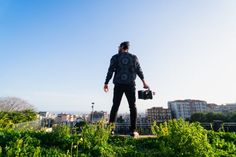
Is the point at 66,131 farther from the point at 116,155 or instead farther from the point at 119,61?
the point at 119,61

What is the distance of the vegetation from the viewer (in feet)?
10.9

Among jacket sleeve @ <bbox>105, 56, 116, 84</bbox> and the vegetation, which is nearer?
the vegetation

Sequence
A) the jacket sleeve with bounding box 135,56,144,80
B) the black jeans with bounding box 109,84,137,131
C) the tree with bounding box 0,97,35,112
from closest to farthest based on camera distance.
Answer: the black jeans with bounding box 109,84,137,131
the jacket sleeve with bounding box 135,56,144,80
the tree with bounding box 0,97,35,112

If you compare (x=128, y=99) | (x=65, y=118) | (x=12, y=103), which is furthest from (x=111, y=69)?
(x=65, y=118)

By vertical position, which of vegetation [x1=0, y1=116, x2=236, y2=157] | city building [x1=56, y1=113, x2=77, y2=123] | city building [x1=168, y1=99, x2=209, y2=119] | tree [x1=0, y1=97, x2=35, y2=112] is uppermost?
city building [x1=168, y1=99, x2=209, y2=119]

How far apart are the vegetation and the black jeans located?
67cm

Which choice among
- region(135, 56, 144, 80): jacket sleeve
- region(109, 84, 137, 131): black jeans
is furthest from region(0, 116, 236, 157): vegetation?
region(135, 56, 144, 80): jacket sleeve

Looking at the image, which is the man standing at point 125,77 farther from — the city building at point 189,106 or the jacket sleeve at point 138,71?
the city building at point 189,106

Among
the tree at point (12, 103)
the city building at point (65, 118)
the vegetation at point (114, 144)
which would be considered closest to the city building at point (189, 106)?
the city building at point (65, 118)

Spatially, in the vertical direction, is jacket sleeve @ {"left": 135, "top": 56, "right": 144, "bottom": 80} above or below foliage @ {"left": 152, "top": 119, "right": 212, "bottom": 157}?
A: above

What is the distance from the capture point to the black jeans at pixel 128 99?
213 inches

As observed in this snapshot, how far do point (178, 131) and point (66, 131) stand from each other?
2121mm

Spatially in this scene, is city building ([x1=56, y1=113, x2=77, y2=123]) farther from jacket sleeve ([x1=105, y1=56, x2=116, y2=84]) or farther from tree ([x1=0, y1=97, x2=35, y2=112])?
tree ([x1=0, y1=97, x2=35, y2=112])

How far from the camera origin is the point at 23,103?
49938 mm
